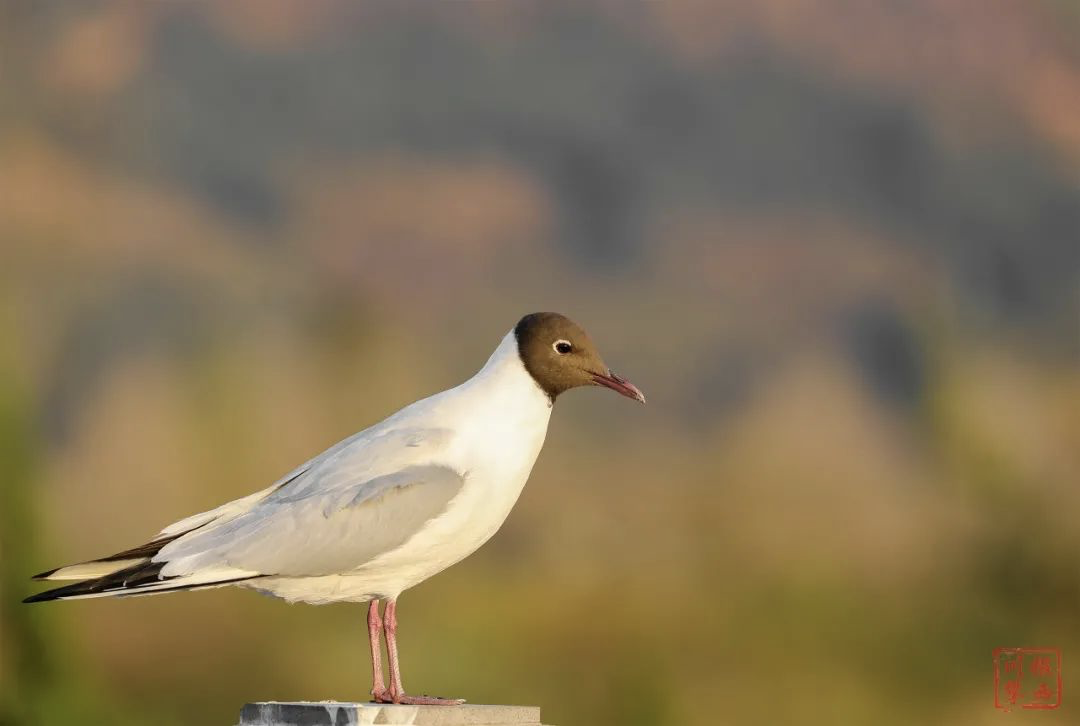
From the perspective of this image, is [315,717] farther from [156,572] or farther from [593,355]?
[593,355]

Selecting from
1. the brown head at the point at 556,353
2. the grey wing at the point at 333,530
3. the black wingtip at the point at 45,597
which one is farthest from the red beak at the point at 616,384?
the black wingtip at the point at 45,597

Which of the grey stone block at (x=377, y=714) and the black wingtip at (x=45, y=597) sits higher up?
the black wingtip at (x=45, y=597)

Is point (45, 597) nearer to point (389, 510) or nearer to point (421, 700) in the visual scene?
point (389, 510)

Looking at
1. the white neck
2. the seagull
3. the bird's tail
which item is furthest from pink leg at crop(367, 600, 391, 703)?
the white neck

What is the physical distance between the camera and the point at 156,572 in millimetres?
4340

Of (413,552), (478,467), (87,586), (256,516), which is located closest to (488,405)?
(478,467)

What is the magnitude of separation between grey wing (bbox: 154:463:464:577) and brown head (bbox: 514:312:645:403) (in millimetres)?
500

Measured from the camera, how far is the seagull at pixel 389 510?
Answer: 4.38 meters

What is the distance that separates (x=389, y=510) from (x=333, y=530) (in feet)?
0.68

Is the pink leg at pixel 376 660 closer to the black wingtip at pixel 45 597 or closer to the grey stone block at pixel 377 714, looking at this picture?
the grey stone block at pixel 377 714

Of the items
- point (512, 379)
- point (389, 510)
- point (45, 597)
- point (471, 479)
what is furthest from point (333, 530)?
point (45, 597)

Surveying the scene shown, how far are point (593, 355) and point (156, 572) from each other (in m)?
1.74

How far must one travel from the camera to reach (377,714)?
13.5 ft

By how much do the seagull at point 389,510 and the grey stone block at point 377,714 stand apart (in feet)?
0.36
